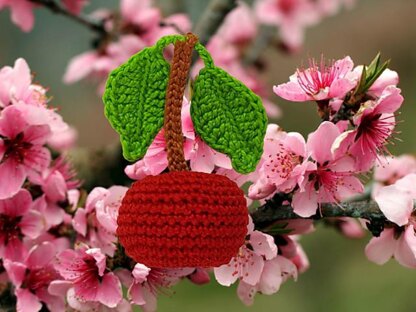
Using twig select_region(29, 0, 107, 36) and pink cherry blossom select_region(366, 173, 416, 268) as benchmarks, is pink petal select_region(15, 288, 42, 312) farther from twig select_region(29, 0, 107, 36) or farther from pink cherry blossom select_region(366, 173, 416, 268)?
twig select_region(29, 0, 107, 36)

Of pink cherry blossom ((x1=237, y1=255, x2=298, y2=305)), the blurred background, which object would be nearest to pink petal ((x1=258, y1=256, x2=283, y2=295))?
pink cherry blossom ((x1=237, y1=255, x2=298, y2=305))

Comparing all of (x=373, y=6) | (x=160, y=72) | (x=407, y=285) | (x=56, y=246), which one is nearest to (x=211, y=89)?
(x=160, y=72)

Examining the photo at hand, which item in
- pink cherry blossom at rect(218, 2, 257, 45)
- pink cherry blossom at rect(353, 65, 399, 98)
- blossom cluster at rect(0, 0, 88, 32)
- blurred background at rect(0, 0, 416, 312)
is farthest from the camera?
blurred background at rect(0, 0, 416, 312)

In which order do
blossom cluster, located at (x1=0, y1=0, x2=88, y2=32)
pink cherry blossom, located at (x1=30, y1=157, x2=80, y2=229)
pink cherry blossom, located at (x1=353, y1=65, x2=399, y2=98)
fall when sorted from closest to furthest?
pink cherry blossom, located at (x1=353, y1=65, x2=399, y2=98), pink cherry blossom, located at (x1=30, y1=157, x2=80, y2=229), blossom cluster, located at (x1=0, y1=0, x2=88, y2=32)

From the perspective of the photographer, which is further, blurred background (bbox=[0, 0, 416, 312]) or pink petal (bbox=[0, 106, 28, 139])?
blurred background (bbox=[0, 0, 416, 312])

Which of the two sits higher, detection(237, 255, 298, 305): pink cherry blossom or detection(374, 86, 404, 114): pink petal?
detection(374, 86, 404, 114): pink petal

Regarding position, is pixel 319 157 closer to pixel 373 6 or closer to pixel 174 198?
pixel 174 198

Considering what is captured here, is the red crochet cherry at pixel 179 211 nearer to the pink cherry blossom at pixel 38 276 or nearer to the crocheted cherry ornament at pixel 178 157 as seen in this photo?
the crocheted cherry ornament at pixel 178 157
